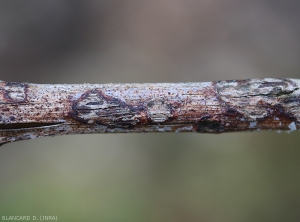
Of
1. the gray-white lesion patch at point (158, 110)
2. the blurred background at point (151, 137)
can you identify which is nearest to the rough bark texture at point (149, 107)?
the gray-white lesion patch at point (158, 110)

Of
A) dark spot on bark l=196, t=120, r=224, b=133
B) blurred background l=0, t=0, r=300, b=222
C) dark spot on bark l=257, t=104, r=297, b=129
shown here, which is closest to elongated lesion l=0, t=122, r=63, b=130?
dark spot on bark l=196, t=120, r=224, b=133

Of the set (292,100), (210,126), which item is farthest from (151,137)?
(292,100)

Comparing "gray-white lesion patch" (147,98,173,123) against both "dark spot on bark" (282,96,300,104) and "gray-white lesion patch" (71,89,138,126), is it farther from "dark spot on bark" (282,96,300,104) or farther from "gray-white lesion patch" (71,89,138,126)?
"dark spot on bark" (282,96,300,104)

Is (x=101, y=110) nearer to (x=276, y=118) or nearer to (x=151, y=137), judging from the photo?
(x=276, y=118)

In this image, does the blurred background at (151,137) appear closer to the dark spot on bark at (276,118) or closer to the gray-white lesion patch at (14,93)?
the dark spot on bark at (276,118)

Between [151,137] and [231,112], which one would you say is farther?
[151,137]

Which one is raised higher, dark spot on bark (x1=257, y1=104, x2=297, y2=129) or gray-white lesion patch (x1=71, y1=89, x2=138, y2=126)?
gray-white lesion patch (x1=71, y1=89, x2=138, y2=126)

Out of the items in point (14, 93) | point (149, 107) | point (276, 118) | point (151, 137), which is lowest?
point (276, 118)

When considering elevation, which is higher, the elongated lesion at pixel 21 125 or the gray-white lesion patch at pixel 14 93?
the gray-white lesion patch at pixel 14 93
